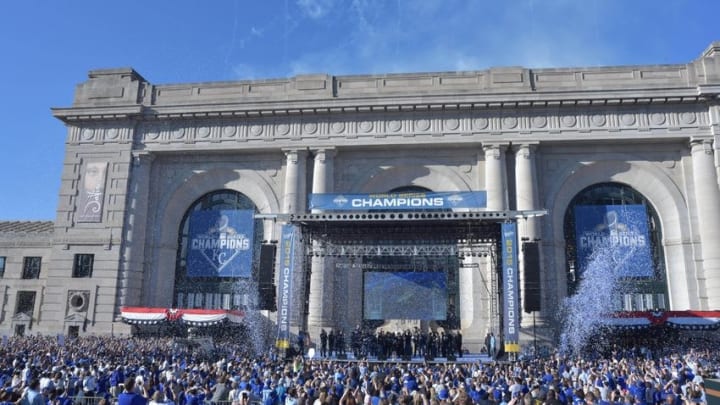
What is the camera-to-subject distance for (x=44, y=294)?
39.7 m

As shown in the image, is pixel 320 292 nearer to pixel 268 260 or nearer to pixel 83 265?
pixel 268 260

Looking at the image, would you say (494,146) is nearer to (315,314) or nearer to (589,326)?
(589,326)

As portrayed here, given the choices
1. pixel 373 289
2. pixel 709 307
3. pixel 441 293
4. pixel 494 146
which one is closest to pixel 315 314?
pixel 373 289

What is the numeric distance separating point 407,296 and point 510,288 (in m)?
7.09

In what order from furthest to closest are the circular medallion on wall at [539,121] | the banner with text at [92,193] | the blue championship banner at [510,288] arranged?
the banner with text at [92,193] → the circular medallion on wall at [539,121] → the blue championship banner at [510,288]

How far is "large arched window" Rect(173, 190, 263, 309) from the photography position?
127 feet

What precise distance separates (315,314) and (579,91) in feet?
69.8

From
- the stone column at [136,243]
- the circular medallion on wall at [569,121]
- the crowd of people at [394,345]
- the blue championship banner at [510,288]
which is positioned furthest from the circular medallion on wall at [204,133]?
the circular medallion on wall at [569,121]

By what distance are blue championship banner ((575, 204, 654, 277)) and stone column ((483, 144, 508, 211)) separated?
5.18m

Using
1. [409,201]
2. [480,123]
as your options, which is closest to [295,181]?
[409,201]

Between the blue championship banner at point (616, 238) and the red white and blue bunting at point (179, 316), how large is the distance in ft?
70.8

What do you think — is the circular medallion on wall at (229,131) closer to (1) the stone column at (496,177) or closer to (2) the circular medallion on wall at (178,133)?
(2) the circular medallion on wall at (178,133)

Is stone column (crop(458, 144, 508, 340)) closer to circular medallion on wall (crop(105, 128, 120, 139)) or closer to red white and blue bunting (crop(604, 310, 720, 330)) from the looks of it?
red white and blue bunting (crop(604, 310, 720, 330))

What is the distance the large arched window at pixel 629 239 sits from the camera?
35.3m
